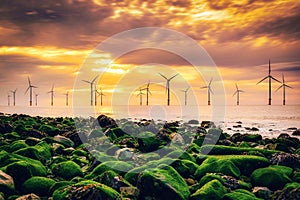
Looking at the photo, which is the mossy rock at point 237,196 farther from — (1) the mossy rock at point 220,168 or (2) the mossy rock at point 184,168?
(2) the mossy rock at point 184,168

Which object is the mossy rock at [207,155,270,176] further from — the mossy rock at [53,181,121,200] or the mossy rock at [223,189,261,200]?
the mossy rock at [53,181,121,200]

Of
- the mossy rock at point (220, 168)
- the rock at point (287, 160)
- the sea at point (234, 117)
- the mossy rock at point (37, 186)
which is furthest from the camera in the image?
the sea at point (234, 117)

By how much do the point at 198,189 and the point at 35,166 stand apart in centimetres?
514

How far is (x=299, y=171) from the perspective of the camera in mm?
11258

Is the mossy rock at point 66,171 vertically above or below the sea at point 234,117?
above

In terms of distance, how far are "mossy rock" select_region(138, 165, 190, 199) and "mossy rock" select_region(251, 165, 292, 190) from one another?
9.17 ft

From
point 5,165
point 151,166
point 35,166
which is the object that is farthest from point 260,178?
point 5,165

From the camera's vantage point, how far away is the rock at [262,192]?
30.1 ft

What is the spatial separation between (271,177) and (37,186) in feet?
22.9

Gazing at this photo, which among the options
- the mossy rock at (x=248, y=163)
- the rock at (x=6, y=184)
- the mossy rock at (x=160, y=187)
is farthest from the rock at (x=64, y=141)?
the mossy rock at (x=160, y=187)

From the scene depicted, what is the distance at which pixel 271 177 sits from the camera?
1009 centimetres

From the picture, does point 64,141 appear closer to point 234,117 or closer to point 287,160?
point 287,160

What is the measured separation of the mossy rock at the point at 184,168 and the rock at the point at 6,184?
16.1 feet

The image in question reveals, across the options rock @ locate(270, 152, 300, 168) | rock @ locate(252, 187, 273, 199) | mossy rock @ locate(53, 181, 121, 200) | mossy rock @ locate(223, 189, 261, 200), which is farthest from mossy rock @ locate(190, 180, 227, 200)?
rock @ locate(270, 152, 300, 168)
